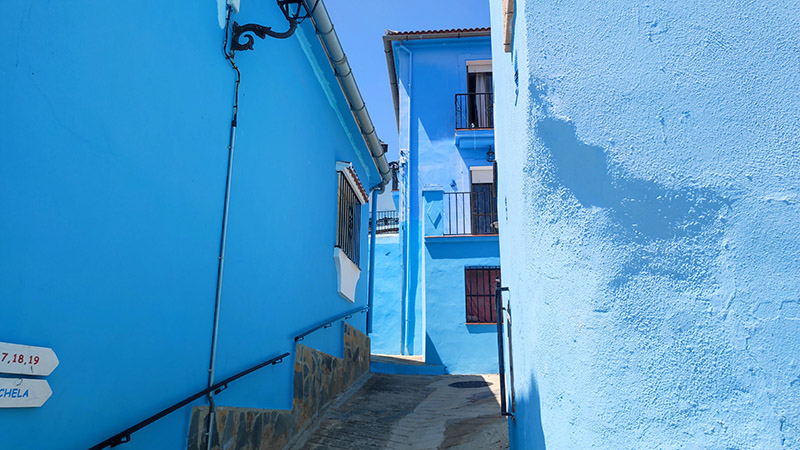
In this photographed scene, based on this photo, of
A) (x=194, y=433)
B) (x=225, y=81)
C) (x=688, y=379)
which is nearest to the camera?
(x=688, y=379)

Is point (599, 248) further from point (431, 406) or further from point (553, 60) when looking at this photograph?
point (431, 406)

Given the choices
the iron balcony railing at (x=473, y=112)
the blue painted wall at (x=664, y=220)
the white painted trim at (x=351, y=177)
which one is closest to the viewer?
the blue painted wall at (x=664, y=220)

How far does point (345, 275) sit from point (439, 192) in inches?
179

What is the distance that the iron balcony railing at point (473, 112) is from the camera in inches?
579

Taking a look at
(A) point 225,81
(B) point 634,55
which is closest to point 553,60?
(B) point 634,55

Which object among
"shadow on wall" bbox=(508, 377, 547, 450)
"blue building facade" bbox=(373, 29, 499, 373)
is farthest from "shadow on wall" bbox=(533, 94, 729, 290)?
"blue building facade" bbox=(373, 29, 499, 373)

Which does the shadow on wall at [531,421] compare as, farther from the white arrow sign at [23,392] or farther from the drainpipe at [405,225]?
the drainpipe at [405,225]

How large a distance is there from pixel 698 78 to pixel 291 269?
4460mm

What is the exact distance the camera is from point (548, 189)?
262cm

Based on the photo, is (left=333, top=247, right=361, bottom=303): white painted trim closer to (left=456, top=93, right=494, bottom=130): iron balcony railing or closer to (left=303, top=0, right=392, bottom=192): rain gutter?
(left=303, top=0, right=392, bottom=192): rain gutter

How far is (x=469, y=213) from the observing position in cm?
1353

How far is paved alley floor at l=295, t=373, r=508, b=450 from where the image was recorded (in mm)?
5953

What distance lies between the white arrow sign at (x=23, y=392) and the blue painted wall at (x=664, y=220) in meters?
2.22

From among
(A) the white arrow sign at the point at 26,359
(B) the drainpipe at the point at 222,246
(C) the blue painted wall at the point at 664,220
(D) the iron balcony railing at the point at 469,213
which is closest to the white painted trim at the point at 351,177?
(D) the iron balcony railing at the point at 469,213
